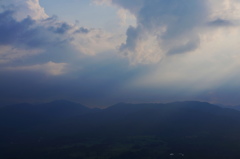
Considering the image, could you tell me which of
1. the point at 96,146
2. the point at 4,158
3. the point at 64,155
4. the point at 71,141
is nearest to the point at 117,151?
the point at 96,146

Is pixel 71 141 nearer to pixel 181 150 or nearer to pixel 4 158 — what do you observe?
pixel 4 158

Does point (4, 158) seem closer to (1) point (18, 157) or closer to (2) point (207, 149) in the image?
(1) point (18, 157)

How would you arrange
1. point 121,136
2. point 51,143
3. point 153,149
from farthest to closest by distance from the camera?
point 121,136 → point 51,143 → point 153,149

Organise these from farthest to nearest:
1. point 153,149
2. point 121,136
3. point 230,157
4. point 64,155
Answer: point 121,136
point 153,149
point 64,155
point 230,157

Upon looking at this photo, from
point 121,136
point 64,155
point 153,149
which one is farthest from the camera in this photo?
point 121,136

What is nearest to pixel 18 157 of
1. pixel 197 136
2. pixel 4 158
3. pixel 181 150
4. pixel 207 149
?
pixel 4 158

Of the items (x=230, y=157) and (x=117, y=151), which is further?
(x=117, y=151)

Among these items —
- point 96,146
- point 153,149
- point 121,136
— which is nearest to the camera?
point 153,149

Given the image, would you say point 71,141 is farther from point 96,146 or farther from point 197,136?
point 197,136

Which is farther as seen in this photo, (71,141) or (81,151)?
(71,141)
